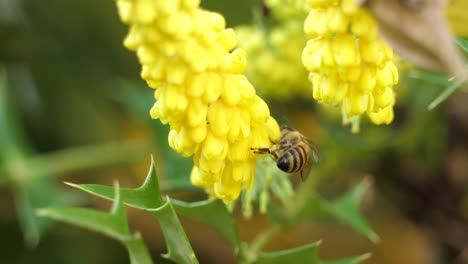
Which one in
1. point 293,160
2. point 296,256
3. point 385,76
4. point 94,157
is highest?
point 385,76

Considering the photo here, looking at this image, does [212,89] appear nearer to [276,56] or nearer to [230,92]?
[230,92]

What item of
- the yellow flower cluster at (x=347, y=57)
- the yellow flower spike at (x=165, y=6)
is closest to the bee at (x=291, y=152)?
the yellow flower cluster at (x=347, y=57)

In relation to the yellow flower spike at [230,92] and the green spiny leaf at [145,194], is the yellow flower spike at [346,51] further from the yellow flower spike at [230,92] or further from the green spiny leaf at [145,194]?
the green spiny leaf at [145,194]

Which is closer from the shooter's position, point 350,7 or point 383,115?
point 350,7

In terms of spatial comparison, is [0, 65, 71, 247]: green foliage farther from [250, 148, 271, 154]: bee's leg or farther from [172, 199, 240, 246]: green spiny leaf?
[250, 148, 271, 154]: bee's leg

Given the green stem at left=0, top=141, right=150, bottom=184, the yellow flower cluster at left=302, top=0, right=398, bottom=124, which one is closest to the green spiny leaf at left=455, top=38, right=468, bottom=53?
the yellow flower cluster at left=302, top=0, right=398, bottom=124

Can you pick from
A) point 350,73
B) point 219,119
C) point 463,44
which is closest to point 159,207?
point 219,119

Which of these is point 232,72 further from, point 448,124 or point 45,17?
point 45,17
